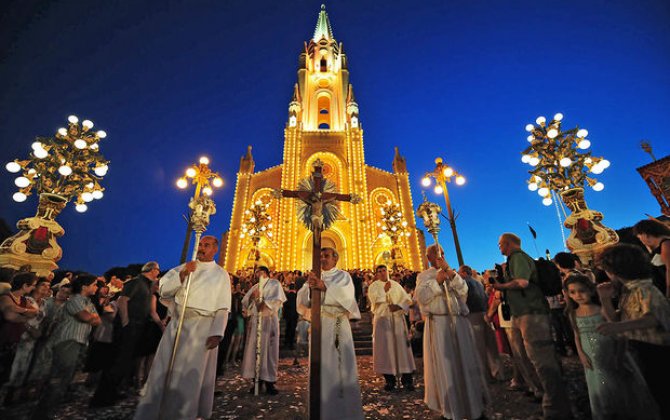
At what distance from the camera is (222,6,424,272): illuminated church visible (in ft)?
75.5

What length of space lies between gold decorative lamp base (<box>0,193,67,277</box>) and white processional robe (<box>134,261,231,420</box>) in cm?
862

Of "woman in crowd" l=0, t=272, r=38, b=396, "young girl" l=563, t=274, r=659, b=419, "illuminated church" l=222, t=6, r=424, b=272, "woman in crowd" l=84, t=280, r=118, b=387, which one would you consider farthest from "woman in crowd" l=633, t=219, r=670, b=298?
"illuminated church" l=222, t=6, r=424, b=272

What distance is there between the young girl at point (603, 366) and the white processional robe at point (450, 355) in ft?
3.46

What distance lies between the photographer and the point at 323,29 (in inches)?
1656

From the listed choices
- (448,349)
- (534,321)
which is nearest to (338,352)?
(448,349)

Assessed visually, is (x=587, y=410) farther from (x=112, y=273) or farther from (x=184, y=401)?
(x=112, y=273)

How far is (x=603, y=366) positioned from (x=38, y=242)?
13475 millimetres

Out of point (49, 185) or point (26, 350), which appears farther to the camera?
point (49, 185)

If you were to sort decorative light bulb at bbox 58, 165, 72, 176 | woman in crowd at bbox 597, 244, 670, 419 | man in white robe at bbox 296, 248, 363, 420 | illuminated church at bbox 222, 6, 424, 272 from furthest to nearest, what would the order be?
illuminated church at bbox 222, 6, 424, 272 < decorative light bulb at bbox 58, 165, 72, 176 < man in white robe at bbox 296, 248, 363, 420 < woman in crowd at bbox 597, 244, 670, 419

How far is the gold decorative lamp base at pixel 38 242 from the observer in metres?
8.48

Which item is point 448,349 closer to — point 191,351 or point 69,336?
point 191,351

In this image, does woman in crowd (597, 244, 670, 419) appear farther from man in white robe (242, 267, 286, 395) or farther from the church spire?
the church spire

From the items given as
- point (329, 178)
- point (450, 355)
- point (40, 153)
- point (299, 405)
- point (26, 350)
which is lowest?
point (299, 405)

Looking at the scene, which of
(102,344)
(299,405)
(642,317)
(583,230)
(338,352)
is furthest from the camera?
(583,230)
